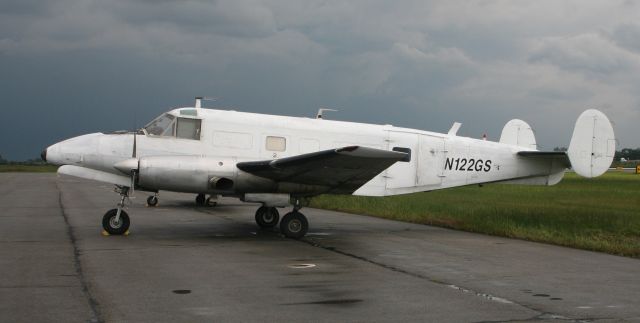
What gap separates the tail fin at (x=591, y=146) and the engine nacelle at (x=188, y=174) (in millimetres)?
8793

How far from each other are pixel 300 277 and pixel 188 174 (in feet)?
16.4

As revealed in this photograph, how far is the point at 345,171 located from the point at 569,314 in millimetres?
7083

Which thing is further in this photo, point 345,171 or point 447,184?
point 447,184

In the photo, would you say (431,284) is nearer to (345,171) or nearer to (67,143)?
(345,171)

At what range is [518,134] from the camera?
18.2m

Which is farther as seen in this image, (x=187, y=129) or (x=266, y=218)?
(x=266, y=218)

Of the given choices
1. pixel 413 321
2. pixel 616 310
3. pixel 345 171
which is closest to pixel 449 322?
pixel 413 321

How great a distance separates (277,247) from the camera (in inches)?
522

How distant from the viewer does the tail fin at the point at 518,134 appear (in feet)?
59.6

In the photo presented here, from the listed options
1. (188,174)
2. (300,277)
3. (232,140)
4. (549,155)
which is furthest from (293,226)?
(549,155)

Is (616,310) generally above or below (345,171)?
below

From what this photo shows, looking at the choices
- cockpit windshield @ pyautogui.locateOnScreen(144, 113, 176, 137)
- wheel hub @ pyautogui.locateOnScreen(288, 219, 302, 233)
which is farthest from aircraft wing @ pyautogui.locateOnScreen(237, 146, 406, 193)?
cockpit windshield @ pyautogui.locateOnScreen(144, 113, 176, 137)

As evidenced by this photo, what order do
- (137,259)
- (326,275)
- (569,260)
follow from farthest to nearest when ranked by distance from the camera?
(569,260) → (137,259) → (326,275)

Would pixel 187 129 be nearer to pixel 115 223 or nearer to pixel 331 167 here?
pixel 115 223
